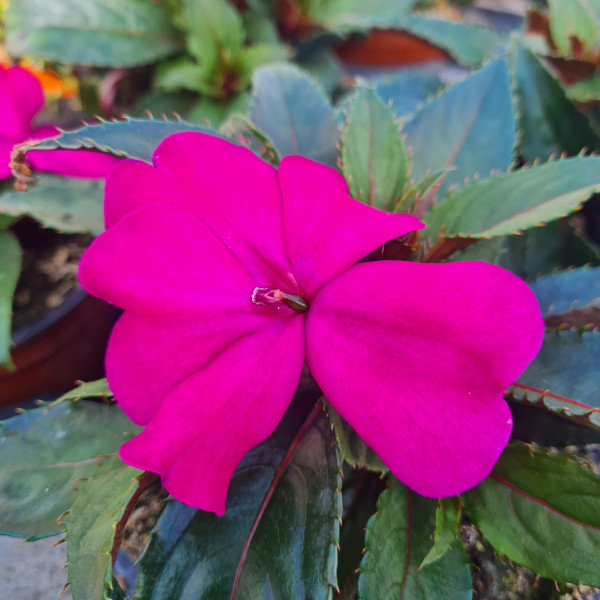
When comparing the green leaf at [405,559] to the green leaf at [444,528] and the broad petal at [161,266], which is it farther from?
the broad petal at [161,266]

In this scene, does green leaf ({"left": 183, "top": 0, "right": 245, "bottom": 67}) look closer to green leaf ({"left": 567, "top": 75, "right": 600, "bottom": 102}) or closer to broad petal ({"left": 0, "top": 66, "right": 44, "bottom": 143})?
broad petal ({"left": 0, "top": 66, "right": 44, "bottom": 143})

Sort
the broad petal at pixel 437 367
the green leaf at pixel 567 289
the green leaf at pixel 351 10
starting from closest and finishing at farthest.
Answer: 1. the broad petal at pixel 437 367
2. the green leaf at pixel 567 289
3. the green leaf at pixel 351 10

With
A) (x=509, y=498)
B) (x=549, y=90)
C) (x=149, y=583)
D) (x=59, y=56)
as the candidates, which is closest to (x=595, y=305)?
(x=509, y=498)

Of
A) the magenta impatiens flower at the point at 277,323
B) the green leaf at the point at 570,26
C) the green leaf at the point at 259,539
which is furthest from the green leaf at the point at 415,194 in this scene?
the green leaf at the point at 570,26

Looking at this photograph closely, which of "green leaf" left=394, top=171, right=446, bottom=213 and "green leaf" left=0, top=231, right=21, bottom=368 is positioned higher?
"green leaf" left=394, top=171, right=446, bottom=213

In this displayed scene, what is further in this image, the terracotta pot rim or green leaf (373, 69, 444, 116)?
green leaf (373, 69, 444, 116)

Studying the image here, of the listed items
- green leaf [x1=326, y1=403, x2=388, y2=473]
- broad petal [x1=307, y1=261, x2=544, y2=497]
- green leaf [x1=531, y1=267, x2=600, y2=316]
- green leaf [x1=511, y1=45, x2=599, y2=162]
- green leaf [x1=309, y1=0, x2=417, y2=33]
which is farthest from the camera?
green leaf [x1=309, y1=0, x2=417, y2=33]

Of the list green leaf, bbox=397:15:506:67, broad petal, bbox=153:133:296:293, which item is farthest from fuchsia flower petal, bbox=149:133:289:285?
green leaf, bbox=397:15:506:67

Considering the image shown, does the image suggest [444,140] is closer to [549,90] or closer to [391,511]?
[549,90]
